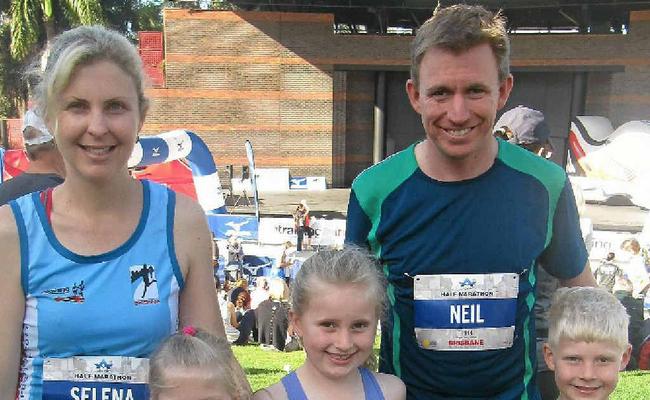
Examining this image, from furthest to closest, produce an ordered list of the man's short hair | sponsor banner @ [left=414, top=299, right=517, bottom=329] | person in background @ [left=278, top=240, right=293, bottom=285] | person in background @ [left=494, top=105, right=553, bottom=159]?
person in background @ [left=278, top=240, right=293, bottom=285] < person in background @ [left=494, top=105, right=553, bottom=159] < sponsor banner @ [left=414, top=299, right=517, bottom=329] < the man's short hair

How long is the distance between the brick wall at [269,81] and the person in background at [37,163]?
22748mm

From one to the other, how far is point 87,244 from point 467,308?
3.51 ft

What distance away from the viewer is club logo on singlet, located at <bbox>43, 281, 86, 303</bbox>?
1.62 meters

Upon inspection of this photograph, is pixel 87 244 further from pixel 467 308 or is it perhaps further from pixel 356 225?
pixel 467 308

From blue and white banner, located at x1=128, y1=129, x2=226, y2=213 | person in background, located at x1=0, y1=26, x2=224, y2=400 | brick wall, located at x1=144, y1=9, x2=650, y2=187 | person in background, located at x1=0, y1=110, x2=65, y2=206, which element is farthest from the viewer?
brick wall, located at x1=144, y1=9, x2=650, y2=187

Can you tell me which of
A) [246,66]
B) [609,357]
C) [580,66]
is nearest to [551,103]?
[580,66]

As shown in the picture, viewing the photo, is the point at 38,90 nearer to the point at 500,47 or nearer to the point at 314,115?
the point at 500,47

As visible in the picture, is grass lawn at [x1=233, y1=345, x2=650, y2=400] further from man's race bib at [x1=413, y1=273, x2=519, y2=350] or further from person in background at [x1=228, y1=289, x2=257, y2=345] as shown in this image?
man's race bib at [x1=413, y1=273, x2=519, y2=350]

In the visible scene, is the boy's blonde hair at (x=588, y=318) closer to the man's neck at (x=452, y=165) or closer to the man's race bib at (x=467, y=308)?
the man's race bib at (x=467, y=308)

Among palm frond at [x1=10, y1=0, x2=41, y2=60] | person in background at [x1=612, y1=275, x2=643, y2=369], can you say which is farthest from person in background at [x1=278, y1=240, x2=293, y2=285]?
palm frond at [x1=10, y1=0, x2=41, y2=60]

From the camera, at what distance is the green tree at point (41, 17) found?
880 inches

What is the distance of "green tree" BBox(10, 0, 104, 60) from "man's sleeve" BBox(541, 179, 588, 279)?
896 inches

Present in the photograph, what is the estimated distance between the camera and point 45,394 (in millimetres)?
1667

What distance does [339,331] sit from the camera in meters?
1.87
